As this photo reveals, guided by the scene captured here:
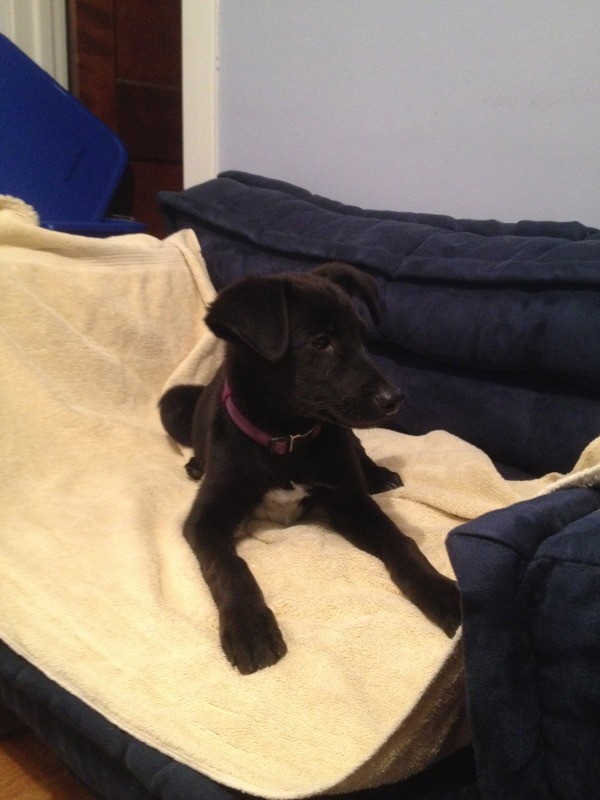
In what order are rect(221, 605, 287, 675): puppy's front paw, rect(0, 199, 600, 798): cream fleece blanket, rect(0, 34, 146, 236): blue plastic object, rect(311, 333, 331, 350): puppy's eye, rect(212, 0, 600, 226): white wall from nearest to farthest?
rect(0, 199, 600, 798): cream fleece blanket
rect(221, 605, 287, 675): puppy's front paw
rect(311, 333, 331, 350): puppy's eye
rect(212, 0, 600, 226): white wall
rect(0, 34, 146, 236): blue plastic object

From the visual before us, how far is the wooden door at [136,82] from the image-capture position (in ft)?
9.34

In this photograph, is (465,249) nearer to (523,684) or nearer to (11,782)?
(523,684)

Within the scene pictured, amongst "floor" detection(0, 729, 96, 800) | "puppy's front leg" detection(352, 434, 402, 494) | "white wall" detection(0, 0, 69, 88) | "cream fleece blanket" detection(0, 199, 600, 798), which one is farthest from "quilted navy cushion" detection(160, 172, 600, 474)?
"white wall" detection(0, 0, 69, 88)

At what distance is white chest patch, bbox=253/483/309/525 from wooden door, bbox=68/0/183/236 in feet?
6.41

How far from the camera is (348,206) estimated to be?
223 cm

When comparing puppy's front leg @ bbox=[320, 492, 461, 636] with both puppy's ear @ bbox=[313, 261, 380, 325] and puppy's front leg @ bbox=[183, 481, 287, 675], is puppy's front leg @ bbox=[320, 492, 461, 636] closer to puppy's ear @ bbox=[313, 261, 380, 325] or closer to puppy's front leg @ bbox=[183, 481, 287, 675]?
puppy's front leg @ bbox=[183, 481, 287, 675]

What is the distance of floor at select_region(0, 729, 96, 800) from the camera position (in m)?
1.23

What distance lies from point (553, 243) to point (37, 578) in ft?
4.77

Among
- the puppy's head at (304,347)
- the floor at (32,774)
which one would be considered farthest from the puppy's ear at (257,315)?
the floor at (32,774)

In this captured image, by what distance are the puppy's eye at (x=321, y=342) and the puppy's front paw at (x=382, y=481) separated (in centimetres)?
44

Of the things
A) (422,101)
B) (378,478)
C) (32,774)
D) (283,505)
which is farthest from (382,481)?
(422,101)

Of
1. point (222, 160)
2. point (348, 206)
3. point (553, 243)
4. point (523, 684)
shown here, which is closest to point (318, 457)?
point (523, 684)

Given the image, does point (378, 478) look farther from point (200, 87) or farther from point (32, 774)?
point (200, 87)

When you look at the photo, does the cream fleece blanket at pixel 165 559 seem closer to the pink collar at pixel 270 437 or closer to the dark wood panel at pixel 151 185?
the pink collar at pixel 270 437
